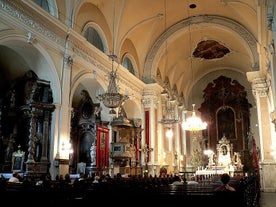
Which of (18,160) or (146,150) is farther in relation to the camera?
(146,150)

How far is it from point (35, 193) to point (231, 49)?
1852 centimetres

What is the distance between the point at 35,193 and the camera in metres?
4.11

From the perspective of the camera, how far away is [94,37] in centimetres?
1384

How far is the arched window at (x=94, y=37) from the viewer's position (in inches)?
527

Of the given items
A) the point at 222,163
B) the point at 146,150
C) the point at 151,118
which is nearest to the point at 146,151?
the point at 146,150

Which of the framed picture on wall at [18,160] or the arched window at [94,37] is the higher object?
the arched window at [94,37]

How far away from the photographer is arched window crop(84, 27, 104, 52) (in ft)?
43.9

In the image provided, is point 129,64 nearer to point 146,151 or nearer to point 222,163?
point 146,151

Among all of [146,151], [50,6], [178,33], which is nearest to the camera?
[50,6]

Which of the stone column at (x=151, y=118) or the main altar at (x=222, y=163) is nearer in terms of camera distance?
the main altar at (x=222, y=163)

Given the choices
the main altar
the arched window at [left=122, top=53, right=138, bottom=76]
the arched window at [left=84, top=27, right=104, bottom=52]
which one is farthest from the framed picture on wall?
→ the main altar

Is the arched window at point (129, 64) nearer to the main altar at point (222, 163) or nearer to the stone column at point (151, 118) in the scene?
the stone column at point (151, 118)

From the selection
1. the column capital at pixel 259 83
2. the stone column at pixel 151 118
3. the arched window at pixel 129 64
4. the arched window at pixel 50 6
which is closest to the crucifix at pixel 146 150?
the stone column at pixel 151 118

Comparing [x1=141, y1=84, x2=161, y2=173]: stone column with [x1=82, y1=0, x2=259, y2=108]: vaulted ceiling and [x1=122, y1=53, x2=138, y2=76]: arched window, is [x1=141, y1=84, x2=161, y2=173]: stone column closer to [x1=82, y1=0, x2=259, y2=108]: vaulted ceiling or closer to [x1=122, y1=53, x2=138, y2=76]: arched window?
[x1=82, y1=0, x2=259, y2=108]: vaulted ceiling
